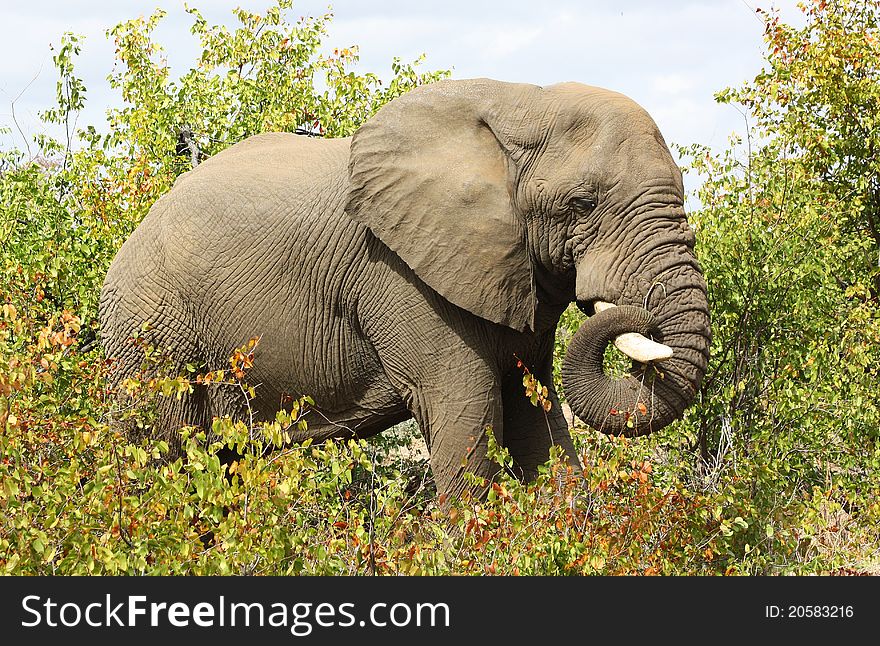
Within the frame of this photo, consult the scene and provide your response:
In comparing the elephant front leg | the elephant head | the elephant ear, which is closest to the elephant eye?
the elephant head

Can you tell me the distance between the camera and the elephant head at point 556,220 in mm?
5426

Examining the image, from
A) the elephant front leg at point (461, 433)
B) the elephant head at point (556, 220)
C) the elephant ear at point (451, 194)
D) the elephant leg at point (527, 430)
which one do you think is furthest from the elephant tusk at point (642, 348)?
the elephant leg at point (527, 430)

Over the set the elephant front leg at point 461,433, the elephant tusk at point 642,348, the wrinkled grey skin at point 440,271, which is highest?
the wrinkled grey skin at point 440,271

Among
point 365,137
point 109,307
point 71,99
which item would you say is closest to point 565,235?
point 365,137

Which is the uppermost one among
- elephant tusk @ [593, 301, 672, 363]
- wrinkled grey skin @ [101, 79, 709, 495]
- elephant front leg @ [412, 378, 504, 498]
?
wrinkled grey skin @ [101, 79, 709, 495]

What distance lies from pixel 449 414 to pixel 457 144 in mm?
1246

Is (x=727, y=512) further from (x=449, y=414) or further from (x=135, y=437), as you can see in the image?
(x=135, y=437)

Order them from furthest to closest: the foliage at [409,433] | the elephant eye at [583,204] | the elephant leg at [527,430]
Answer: the elephant leg at [527,430]
the elephant eye at [583,204]
the foliage at [409,433]

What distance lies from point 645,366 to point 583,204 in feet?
2.46

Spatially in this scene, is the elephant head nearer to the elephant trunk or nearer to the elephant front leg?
the elephant trunk

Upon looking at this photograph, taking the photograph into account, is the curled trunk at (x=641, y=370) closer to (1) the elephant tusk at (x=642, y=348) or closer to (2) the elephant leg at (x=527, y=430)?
(1) the elephant tusk at (x=642, y=348)

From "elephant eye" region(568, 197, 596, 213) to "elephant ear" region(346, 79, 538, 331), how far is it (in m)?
0.30

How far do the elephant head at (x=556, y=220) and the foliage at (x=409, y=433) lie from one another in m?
0.40

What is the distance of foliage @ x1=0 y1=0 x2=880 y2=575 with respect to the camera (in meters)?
4.62
